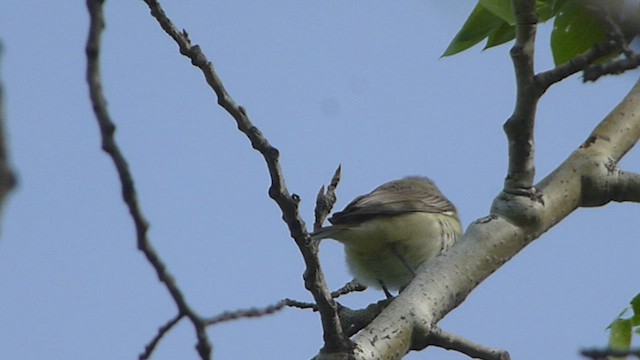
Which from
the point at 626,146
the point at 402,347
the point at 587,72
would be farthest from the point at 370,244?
the point at 587,72

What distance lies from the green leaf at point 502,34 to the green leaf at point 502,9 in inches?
20.5

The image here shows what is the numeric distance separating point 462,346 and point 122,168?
2.01 meters

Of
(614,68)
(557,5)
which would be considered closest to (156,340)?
(614,68)

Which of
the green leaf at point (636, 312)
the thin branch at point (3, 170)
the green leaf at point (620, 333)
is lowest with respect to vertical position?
the green leaf at point (620, 333)

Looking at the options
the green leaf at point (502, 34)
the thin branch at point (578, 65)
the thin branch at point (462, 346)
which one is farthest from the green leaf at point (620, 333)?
the green leaf at point (502, 34)

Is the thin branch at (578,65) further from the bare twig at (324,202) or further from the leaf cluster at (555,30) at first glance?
the bare twig at (324,202)

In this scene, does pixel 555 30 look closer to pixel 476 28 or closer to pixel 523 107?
pixel 476 28

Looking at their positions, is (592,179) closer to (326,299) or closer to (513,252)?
(513,252)

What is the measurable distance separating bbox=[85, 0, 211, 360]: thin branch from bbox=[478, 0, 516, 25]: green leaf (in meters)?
1.75

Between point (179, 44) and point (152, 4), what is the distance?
0.45 ft

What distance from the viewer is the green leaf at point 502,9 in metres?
3.15

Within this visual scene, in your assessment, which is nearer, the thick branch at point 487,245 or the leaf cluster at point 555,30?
the thick branch at point 487,245

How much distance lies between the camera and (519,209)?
3557 millimetres

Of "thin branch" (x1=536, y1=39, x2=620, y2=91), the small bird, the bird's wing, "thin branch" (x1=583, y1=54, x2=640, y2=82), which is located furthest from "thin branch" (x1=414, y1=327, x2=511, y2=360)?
the bird's wing
